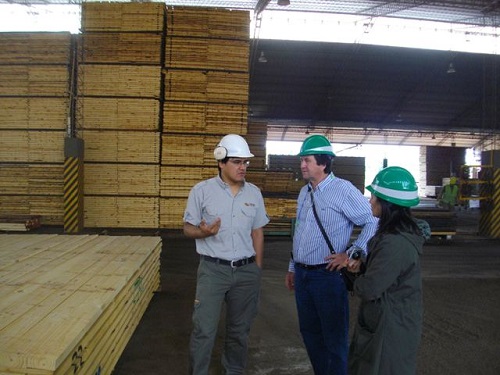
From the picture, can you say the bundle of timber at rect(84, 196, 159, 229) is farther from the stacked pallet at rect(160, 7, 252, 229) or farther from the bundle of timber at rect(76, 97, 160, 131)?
the bundle of timber at rect(76, 97, 160, 131)

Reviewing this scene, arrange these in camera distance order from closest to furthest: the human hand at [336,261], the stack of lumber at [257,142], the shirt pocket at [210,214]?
the human hand at [336,261] < the shirt pocket at [210,214] < the stack of lumber at [257,142]

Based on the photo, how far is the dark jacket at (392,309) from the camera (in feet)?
7.20

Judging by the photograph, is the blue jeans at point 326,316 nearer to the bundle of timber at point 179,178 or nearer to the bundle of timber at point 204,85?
the bundle of timber at point 179,178

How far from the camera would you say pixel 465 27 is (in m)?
22.9

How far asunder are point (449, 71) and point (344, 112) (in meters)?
6.32

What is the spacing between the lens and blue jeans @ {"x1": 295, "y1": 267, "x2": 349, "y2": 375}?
2877mm

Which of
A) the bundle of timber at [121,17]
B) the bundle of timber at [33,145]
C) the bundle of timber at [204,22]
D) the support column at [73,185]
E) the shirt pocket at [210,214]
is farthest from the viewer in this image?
the bundle of timber at [33,145]

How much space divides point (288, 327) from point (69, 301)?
9.31ft

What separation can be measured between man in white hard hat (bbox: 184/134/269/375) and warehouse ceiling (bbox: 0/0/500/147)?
16.4 m

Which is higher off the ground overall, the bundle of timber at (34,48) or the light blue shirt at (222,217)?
the bundle of timber at (34,48)

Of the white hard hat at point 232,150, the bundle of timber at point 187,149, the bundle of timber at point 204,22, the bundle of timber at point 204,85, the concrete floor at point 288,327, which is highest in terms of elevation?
the bundle of timber at point 204,22

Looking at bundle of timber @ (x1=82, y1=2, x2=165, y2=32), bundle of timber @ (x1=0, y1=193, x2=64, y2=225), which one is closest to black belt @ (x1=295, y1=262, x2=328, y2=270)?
bundle of timber @ (x1=82, y1=2, x2=165, y2=32)

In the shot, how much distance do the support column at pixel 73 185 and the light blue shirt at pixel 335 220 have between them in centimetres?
826

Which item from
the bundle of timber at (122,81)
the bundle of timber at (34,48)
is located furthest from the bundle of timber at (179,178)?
the bundle of timber at (34,48)
